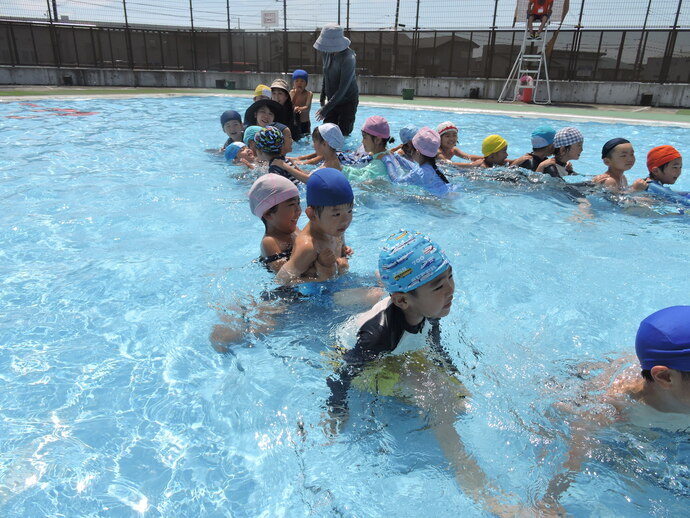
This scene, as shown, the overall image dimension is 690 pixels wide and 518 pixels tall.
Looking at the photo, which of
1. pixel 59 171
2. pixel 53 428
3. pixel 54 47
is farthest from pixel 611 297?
pixel 54 47

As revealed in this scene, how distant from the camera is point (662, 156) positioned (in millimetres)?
6352

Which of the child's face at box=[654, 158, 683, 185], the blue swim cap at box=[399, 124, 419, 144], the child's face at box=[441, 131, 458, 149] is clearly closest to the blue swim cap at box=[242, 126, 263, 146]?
the blue swim cap at box=[399, 124, 419, 144]

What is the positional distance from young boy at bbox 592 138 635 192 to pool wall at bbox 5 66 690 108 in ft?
47.2

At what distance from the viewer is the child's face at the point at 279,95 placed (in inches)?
360

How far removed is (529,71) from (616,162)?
13258 mm

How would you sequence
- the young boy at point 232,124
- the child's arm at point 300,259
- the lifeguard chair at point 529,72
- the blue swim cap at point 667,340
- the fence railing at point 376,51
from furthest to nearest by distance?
the fence railing at point 376,51
the lifeguard chair at point 529,72
the young boy at point 232,124
the child's arm at point 300,259
the blue swim cap at point 667,340

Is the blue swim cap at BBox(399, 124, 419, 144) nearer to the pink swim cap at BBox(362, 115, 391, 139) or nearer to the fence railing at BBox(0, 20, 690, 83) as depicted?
the pink swim cap at BBox(362, 115, 391, 139)

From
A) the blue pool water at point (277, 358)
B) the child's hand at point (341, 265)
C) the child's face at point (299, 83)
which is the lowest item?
the blue pool water at point (277, 358)

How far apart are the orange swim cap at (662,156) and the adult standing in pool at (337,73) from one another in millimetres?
4692

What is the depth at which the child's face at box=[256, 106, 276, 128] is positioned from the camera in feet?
27.2

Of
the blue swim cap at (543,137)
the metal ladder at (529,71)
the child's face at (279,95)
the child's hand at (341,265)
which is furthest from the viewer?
the metal ladder at (529,71)

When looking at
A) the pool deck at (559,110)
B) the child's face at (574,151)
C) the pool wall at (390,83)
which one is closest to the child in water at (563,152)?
the child's face at (574,151)

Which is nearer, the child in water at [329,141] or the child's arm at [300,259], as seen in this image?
the child's arm at [300,259]

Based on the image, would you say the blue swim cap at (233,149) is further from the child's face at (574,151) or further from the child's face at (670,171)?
the child's face at (670,171)
